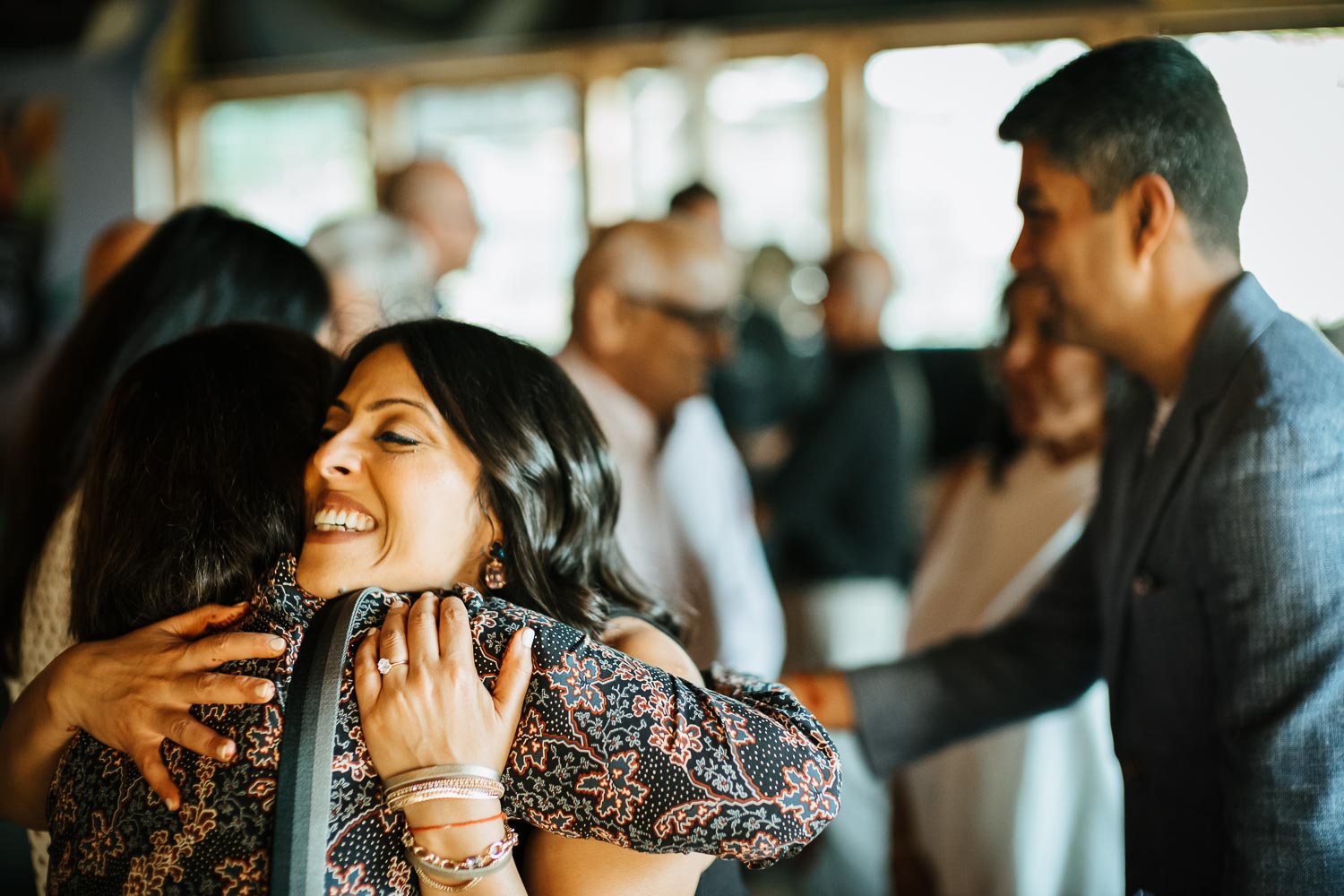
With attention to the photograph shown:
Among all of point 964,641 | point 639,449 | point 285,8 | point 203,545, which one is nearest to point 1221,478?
Answer: point 964,641

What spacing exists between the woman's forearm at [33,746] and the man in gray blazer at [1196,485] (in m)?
1.39

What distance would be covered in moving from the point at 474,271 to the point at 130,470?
634 centimetres

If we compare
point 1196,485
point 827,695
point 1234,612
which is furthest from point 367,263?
point 1234,612

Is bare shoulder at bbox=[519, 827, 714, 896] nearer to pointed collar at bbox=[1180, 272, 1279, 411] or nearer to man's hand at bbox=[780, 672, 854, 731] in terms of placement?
man's hand at bbox=[780, 672, 854, 731]

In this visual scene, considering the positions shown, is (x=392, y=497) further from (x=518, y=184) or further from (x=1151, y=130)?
(x=518, y=184)

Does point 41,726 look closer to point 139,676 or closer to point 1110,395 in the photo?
point 139,676

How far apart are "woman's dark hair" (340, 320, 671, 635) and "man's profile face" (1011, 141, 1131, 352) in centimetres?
71

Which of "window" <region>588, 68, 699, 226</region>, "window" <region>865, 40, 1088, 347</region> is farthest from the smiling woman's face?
"window" <region>588, 68, 699, 226</region>

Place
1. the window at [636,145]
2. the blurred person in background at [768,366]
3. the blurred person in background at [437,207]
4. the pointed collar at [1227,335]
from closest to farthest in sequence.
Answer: the pointed collar at [1227,335] < the blurred person in background at [437,207] < the blurred person in background at [768,366] < the window at [636,145]

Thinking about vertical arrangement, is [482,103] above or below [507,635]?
above

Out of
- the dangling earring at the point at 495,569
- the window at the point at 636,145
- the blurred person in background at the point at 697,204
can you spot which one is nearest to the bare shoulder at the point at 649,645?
the dangling earring at the point at 495,569

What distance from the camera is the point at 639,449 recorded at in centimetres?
260

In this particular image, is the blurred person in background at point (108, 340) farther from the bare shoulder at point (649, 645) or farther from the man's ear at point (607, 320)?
the man's ear at point (607, 320)

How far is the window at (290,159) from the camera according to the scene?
7.55m
